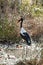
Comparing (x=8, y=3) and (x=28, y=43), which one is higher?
(x=8, y=3)

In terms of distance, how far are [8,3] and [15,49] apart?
7.69ft

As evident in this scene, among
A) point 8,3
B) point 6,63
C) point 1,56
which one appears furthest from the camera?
point 8,3

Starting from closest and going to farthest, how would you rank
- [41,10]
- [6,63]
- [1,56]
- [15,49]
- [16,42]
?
[6,63] → [1,56] → [15,49] → [16,42] → [41,10]

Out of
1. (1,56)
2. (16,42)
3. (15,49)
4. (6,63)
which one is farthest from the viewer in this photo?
(16,42)

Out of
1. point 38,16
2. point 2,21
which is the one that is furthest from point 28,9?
point 2,21

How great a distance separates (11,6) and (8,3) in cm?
20

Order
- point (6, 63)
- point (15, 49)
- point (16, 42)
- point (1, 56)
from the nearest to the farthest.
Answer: point (6, 63) → point (1, 56) → point (15, 49) → point (16, 42)

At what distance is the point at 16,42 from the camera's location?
1123cm

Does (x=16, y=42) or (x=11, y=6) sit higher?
(x=11, y=6)

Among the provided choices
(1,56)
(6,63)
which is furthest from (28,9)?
(6,63)

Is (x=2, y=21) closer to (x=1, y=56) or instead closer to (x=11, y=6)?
(x=11, y=6)

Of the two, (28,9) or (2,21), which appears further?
(28,9)

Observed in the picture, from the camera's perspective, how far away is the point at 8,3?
1202cm

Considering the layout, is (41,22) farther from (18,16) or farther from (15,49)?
(15,49)
